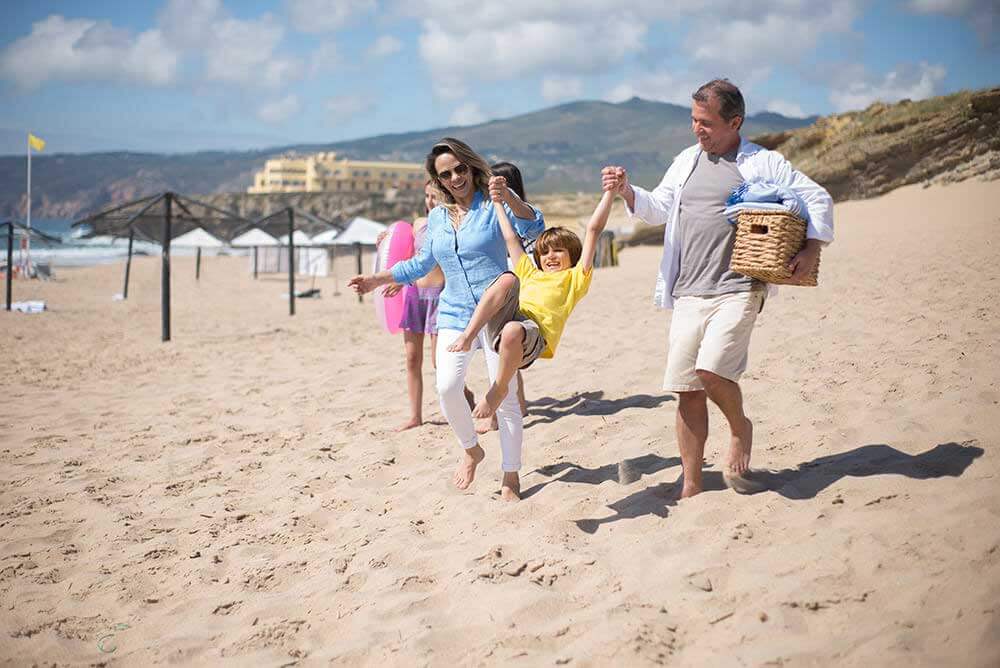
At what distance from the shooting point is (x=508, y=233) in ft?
12.2

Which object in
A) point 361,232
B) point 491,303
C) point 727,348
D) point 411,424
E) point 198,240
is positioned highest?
point 361,232

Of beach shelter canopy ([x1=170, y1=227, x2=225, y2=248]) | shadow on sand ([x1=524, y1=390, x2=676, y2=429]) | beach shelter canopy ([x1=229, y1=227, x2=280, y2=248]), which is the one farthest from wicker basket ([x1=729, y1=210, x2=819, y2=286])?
beach shelter canopy ([x1=229, y1=227, x2=280, y2=248])

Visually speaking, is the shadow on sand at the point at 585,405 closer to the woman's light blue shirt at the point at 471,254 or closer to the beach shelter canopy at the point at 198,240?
the woman's light blue shirt at the point at 471,254

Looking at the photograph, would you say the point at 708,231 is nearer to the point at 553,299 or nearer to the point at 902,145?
the point at 553,299

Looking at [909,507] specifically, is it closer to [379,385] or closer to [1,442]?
[379,385]

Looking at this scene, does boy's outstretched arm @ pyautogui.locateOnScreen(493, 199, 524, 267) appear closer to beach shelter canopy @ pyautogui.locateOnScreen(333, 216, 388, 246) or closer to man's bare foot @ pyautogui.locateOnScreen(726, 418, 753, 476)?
man's bare foot @ pyautogui.locateOnScreen(726, 418, 753, 476)

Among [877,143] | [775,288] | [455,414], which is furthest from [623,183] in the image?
[877,143]

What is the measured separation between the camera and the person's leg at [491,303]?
3625 mm

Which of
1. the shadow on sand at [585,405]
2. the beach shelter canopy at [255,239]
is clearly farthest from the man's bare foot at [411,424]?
the beach shelter canopy at [255,239]

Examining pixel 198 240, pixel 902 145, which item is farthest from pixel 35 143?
pixel 902 145

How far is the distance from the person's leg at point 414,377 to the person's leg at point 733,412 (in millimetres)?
2632

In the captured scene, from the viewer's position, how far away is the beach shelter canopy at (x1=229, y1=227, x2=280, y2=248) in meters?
26.3

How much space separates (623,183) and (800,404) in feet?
7.18

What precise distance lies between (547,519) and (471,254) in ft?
4.34
